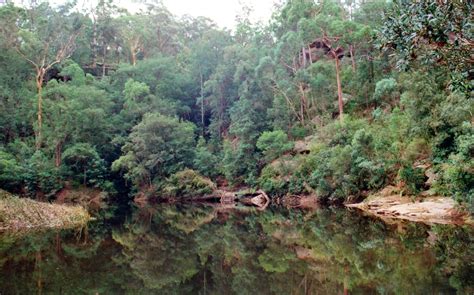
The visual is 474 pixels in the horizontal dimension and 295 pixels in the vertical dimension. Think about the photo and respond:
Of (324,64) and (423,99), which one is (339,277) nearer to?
(423,99)

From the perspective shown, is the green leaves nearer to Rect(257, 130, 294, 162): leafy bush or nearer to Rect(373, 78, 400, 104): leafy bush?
Rect(257, 130, 294, 162): leafy bush

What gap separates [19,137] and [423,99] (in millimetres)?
27723

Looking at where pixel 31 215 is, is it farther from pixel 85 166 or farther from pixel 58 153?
pixel 58 153

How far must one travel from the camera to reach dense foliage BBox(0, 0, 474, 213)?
1827 cm

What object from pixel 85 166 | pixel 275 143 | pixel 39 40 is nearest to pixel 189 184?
pixel 275 143

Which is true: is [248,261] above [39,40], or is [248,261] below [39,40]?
below

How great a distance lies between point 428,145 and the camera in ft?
57.5

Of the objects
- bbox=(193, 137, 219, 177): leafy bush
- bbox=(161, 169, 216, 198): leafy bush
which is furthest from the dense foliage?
bbox=(161, 169, 216, 198): leafy bush

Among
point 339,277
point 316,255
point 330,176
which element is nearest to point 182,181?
point 330,176

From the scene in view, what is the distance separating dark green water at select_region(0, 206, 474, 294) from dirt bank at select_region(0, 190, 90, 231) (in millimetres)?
1571

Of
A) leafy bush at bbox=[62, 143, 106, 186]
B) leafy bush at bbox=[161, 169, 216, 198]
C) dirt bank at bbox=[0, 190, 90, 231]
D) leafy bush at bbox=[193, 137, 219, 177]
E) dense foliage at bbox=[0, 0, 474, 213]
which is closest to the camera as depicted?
dirt bank at bbox=[0, 190, 90, 231]

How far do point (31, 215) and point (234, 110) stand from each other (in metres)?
21.7

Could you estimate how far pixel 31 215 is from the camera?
562 inches

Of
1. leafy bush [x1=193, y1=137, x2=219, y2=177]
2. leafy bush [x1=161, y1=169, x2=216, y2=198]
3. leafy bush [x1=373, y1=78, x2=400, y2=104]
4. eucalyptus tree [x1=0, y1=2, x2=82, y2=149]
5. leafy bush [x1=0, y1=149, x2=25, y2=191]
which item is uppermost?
eucalyptus tree [x1=0, y1=2, x2=82, y2=149]
